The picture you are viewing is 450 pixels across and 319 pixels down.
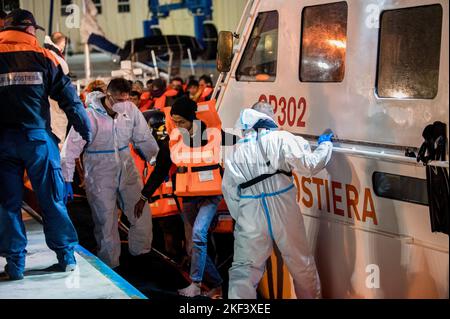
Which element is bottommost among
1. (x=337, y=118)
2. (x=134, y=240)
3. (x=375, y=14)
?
(x=134, y=240)

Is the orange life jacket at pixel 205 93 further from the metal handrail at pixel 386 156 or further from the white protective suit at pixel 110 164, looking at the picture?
the metal handrail at pixel 386 156

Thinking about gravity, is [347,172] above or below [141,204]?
above

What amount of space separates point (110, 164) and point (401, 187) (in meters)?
3.02

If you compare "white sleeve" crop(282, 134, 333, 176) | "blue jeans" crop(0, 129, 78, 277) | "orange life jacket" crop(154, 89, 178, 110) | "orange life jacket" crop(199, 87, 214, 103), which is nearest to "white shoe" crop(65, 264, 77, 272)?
"blue jeans" crop(0, 129, 78, 277)

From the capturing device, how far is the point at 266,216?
4.59 m

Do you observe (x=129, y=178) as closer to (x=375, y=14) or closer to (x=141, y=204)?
(x=141, y=204)

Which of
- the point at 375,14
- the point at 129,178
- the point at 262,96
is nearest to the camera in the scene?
the point at 375,14

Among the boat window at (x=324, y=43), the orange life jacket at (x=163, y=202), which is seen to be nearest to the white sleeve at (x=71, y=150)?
the orange life jacket at (x=163, y=202)

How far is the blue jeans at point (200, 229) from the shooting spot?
5.46 metres

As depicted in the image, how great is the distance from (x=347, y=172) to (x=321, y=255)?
0.71m

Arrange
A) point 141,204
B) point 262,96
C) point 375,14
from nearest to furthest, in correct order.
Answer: point 375,14 → point 262,96 → point 141,204

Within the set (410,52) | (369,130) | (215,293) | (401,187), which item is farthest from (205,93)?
(401,187)
